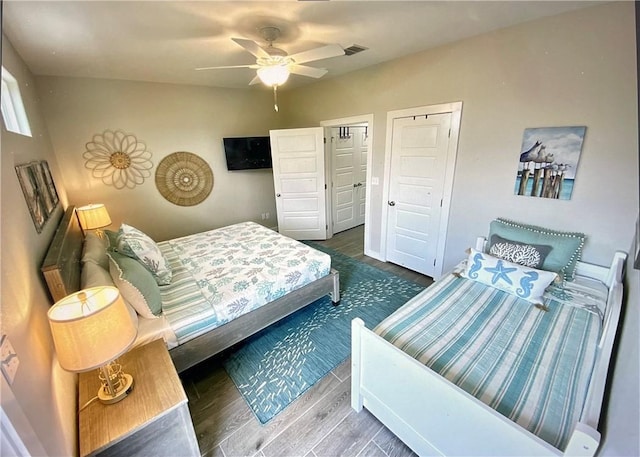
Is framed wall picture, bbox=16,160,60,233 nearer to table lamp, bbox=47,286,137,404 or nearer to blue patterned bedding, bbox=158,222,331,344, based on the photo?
table lamp, bbox=47,286,137,404

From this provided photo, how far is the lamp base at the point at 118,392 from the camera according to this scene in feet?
4.11

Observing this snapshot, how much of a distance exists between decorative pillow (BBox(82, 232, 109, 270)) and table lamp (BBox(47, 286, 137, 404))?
3.14 feet

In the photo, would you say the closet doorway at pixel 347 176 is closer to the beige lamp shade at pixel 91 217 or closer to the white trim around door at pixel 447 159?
the white trim around door at pixel 447 159

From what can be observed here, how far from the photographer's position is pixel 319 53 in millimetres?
1942

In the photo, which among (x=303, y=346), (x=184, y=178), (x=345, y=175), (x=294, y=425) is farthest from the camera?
(x=345, y=175)

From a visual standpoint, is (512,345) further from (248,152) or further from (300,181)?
(248,152)

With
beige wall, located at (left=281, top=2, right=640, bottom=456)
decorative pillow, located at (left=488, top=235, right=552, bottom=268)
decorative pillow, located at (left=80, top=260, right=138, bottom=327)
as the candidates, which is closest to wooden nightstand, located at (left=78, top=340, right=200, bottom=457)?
decorative pillow, located at (left=80, top=260, right=138, bottom=327)

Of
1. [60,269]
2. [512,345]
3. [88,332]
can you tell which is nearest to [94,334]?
[88,332]

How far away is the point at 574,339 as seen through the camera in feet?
5.18

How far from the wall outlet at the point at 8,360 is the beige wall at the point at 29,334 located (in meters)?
0.03

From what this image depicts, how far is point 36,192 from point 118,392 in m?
1.36

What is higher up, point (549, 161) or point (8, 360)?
point (549, 161)

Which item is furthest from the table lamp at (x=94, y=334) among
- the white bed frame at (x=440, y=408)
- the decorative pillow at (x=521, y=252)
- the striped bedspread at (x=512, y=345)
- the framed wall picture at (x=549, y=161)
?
the framed wall picture at (x=549, y=161)

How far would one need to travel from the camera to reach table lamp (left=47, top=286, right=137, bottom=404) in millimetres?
1038
